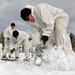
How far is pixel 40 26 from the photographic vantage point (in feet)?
23.3

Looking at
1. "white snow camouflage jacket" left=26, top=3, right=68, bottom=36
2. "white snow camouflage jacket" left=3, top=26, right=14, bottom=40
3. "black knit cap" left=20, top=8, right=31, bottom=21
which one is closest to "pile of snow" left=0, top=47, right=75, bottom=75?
"white snow camouflage jacket" left=26, top=3, right=68, bottom=36

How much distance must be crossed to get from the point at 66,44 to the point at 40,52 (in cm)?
62

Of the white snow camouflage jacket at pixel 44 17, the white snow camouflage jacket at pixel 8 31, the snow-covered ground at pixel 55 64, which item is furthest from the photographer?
the white snow camouflage jacket at pixel 8 31

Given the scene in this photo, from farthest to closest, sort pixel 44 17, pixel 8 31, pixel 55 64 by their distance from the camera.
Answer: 1. pixel 8 31
2. pixel 55 64
3. pixel 44 17

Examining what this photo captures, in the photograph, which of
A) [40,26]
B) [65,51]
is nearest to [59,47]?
[65,51]

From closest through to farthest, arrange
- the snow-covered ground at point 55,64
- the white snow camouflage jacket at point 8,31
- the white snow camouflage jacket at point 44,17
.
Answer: the snow-covered ground at point 55,64 → the white snow camouflage jacket at point 44,17 → the white snow camouflage jacket at point 8,31

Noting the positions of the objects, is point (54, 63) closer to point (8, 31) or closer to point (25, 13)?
point (25, 13)

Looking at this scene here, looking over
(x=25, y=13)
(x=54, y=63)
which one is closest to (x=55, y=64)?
(x=54, y=63)

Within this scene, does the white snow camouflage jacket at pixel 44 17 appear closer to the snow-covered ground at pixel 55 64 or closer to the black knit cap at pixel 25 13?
the black knit cap at pixel 25 13

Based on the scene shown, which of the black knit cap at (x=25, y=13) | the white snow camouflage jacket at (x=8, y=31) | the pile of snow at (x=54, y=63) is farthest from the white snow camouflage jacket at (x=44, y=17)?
the white snow camouflage jacket at (x=8, y=31)

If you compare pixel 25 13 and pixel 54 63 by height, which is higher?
pixel 25 13

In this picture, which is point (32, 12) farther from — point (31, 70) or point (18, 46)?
point (18, 46)

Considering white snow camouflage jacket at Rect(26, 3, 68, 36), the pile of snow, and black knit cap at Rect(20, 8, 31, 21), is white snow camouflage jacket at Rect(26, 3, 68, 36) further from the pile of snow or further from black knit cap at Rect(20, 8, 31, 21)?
the pile of snow

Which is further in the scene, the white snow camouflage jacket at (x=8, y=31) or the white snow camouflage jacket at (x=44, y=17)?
the white snow camouflage jacket at (x=8, y=31)
